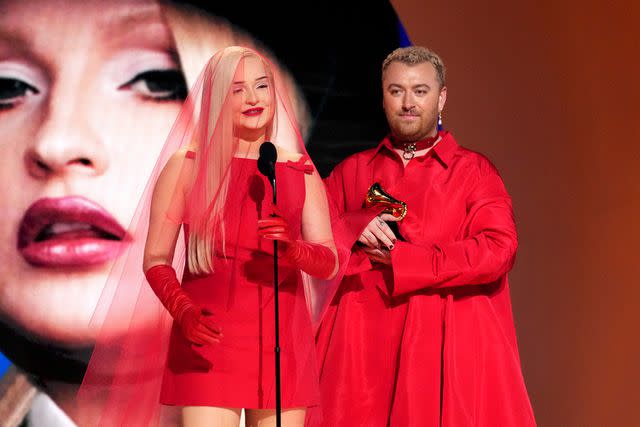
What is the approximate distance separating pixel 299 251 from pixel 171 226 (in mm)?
379

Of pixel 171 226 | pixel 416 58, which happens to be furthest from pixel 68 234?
pixel 416 58

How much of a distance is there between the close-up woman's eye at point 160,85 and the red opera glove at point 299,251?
1.61 meters

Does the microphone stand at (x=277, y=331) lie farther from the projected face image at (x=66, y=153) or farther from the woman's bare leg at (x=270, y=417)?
the projected face image at (x=66, y=153)

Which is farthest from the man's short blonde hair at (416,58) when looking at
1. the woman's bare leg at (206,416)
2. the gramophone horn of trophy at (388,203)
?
the woman's bare leg at (206,416)

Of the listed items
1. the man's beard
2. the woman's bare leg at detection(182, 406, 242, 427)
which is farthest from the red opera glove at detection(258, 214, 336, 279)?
the man's beard

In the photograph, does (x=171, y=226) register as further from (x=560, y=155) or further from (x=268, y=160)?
→ (x=560, y=155)

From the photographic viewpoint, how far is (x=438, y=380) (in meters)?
3.27

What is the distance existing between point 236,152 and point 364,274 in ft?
2.42

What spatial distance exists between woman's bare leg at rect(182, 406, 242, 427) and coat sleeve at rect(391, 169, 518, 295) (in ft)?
A: 2.58

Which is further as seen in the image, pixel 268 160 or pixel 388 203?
pixel 388 203

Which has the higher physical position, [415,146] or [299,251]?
[415,146]

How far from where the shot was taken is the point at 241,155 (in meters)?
2.94

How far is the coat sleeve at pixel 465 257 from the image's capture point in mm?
Answer: 3221

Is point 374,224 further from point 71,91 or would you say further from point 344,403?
point 71,91
